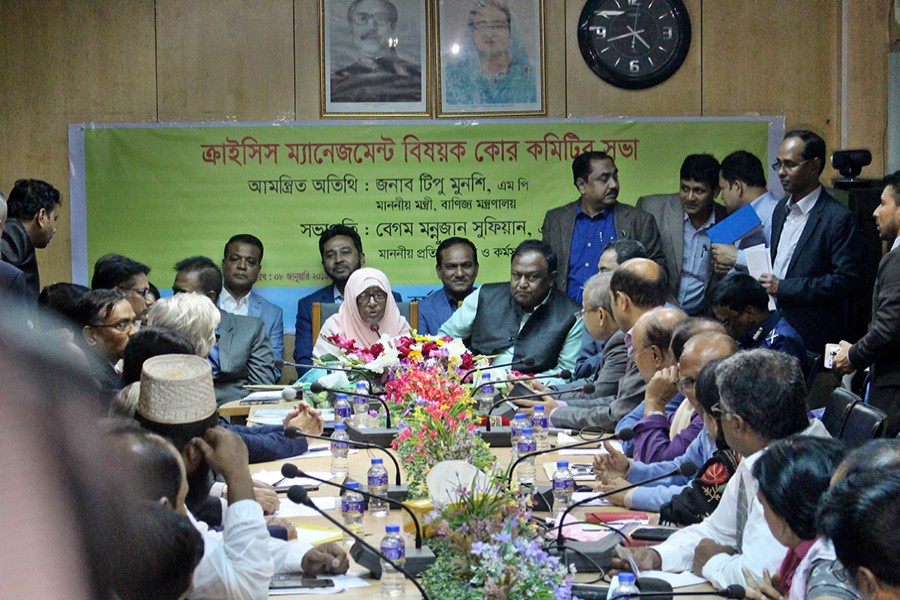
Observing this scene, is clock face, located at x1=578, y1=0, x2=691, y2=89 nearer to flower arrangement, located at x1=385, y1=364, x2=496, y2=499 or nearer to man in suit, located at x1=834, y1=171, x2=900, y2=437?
man in suit, located at x1=834, y1=171, x2=900, y2=437

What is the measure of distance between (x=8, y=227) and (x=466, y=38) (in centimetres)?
313

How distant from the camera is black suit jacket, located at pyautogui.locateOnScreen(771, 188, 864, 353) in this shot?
555 centimetres

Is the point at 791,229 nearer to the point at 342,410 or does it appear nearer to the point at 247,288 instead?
the point at 342,410

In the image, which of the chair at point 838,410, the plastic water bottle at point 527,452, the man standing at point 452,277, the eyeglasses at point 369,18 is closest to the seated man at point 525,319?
the man standing at point 452,277

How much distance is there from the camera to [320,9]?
23.5ft

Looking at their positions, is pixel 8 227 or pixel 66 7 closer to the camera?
pixel 8 227

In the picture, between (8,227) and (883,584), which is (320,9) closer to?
(8,227)

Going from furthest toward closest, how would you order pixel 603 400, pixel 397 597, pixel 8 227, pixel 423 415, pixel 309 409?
pixel 8 227, pixel 603 400, pixel 309 409, pixel 423 415, pixel 397 597

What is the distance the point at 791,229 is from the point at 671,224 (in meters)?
1.29

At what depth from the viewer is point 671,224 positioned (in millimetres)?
7074

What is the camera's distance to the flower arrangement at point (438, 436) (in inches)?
114

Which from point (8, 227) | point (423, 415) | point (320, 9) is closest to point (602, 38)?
point (320, 9)

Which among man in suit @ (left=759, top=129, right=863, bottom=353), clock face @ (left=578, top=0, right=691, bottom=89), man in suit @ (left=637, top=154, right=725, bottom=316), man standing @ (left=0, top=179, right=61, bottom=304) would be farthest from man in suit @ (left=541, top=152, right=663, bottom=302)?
man standing @ (left=0, top=179, right=61, bottom=304)

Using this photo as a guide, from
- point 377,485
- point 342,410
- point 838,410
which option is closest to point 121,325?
point 342,410
